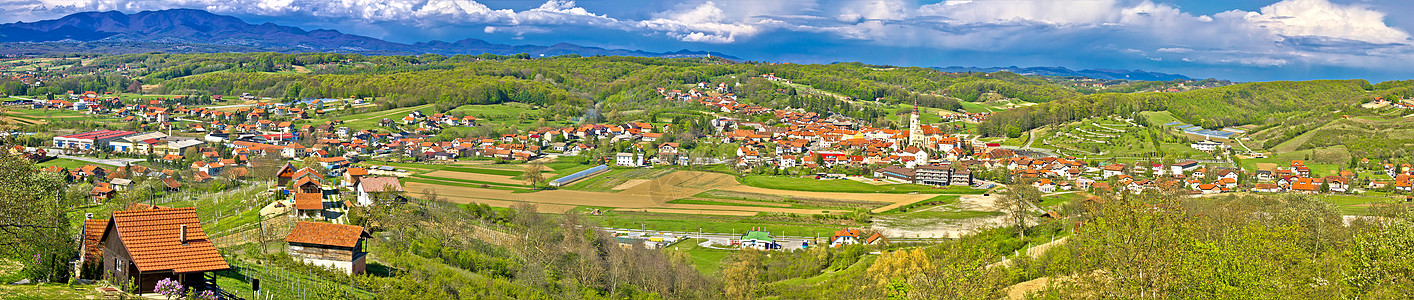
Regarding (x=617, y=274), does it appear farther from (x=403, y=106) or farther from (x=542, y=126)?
(x=403, y=106)

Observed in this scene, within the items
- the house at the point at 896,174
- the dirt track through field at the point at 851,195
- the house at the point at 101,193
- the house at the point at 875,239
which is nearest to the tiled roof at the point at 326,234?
the house at the point at 875,239

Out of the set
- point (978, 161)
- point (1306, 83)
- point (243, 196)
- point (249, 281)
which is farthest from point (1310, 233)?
point (1306, 83)

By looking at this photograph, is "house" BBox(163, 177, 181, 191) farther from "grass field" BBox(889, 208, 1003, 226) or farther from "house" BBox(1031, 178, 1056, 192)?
"house" BBox(1031, 178, 1056, 192)

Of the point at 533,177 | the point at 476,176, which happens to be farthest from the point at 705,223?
the point at 476,176

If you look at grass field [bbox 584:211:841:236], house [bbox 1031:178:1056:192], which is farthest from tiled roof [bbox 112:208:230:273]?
house [bbox 1031:178:1056:192]

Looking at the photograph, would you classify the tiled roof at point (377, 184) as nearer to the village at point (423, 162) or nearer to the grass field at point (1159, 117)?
the village at point (423, 162)

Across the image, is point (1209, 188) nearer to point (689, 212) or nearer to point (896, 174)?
point (896, 174)
